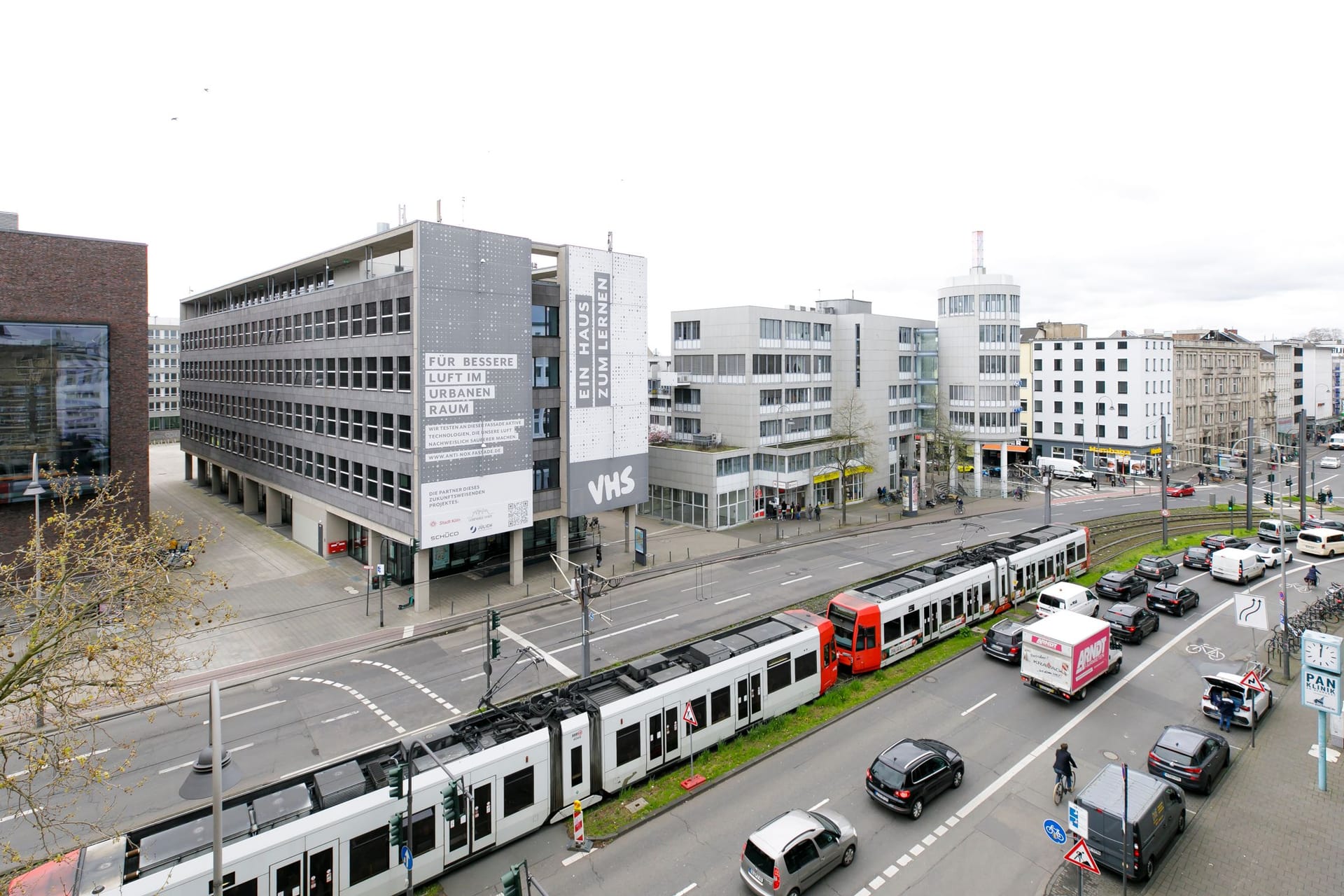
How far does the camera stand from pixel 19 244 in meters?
34.6

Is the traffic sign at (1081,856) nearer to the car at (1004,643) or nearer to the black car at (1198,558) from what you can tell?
the car at (1004,643)

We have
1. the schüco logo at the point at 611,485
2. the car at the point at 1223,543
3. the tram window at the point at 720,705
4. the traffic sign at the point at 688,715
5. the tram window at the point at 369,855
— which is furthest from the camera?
the car at the point at 1223,543

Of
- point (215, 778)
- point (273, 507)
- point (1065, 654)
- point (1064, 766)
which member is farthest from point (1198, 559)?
point (273, 507)

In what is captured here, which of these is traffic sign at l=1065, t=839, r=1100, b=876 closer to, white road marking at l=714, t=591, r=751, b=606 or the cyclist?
the cyclist

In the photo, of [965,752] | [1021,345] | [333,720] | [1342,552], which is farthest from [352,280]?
[1021,345]

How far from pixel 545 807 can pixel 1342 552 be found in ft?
175

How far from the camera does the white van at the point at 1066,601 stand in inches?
1156

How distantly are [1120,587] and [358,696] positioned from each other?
33871mm

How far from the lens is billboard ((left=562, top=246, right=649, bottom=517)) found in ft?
128

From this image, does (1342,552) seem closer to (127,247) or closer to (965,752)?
(965,752)

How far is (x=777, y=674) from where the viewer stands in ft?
71.9

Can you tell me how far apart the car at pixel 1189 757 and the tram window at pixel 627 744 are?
13606 millimetres

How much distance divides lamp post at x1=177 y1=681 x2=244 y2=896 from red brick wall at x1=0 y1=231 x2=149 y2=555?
102 feet

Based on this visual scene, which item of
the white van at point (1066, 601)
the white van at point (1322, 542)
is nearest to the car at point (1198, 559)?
the white van at point (1322, 542)
